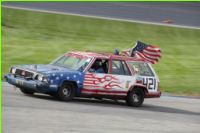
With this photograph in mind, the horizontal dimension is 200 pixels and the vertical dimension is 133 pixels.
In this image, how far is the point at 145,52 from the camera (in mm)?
19250

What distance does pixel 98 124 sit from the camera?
1296 cm

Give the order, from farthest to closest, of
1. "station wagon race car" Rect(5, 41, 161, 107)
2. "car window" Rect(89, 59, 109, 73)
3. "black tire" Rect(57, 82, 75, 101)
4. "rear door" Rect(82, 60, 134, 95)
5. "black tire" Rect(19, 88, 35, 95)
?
"car window" Rect(89, 59, 109, 73)
"rear door" Rect(82, 60, 134, 95)
"black tire" Rect(19, 88, 35, 95)
"black tire" Rect(57, 82, 75, 101)
"station wagon race car" Rect(5, 41, 161, 107)

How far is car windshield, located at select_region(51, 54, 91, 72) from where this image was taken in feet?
55.0

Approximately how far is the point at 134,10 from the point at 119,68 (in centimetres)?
2190

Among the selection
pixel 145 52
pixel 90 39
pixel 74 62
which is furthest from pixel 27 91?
pixel 90 39

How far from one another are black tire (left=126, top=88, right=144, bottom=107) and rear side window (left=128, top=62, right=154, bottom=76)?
1.76 feet

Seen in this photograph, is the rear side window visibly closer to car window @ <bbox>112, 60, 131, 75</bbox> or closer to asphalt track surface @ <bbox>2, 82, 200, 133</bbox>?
car window @ <bbox>112, 60, 131, 75</bbox>

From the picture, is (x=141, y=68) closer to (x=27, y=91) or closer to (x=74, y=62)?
(x=74, y=62)

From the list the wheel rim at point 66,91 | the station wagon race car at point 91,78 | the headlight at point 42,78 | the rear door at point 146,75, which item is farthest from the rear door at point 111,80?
the headlight at point 42,78

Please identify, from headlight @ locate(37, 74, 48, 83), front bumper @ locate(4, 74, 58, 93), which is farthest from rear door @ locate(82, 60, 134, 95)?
headlight @ locate(37, 74, 48, 83)

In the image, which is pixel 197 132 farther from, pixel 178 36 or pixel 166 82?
pixel 178 36

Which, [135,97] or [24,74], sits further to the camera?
[135,97]

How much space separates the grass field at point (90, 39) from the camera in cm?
2598

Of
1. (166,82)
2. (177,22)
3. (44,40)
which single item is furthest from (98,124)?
(177,22)
